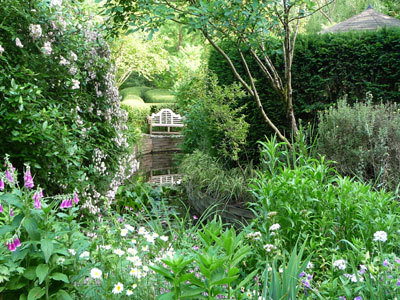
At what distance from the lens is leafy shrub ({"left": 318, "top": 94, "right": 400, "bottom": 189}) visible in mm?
4797

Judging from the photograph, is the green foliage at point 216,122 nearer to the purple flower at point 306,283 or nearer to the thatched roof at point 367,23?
the thatched roof at point 367,23

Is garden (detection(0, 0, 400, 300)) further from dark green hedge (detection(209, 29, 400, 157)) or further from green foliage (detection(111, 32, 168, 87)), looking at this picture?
green foliage (detection(111, 32, 168, 87))

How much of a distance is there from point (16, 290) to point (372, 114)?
4.39 metres

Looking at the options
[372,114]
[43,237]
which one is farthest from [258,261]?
[372,114]

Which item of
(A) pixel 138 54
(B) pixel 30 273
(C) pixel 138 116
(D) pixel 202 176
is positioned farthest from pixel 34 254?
(A) pixel 138 54

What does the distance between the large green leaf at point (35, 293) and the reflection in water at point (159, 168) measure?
28.5 ft

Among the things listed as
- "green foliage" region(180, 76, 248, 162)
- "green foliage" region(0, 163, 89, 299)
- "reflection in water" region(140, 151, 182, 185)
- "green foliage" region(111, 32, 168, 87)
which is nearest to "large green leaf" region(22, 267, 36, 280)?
"green foliage" region(0, 163, 89, 299)

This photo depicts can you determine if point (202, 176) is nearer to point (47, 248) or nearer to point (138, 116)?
point (47, 248)

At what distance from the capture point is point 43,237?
1.69m

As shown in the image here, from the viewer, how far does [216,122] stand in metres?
6.13

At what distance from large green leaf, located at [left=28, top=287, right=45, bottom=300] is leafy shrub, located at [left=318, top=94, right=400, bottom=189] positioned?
383 cm

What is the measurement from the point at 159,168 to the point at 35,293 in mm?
11004

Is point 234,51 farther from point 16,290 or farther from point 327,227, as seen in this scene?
point 16,290

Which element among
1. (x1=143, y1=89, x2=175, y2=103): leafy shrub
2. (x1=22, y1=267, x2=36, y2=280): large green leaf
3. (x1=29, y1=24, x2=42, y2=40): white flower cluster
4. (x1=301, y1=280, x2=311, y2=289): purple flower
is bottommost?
(x1=301, y1=280, x2=311, y2=289): purple flower
